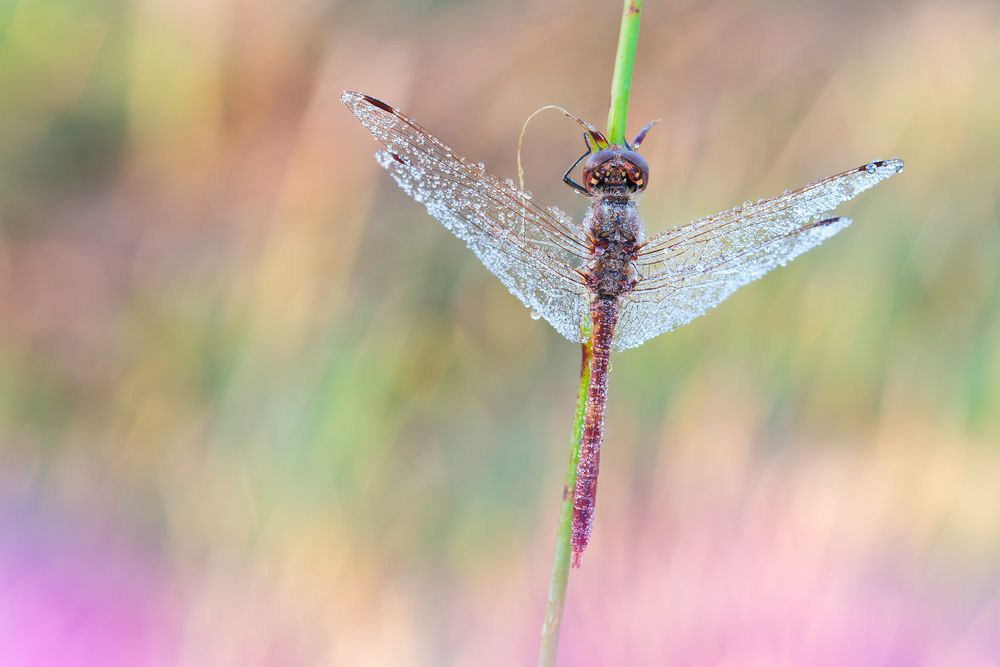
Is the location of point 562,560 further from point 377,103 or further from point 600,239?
point 377,103

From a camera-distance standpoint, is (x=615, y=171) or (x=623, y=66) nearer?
(x=623, y=66)

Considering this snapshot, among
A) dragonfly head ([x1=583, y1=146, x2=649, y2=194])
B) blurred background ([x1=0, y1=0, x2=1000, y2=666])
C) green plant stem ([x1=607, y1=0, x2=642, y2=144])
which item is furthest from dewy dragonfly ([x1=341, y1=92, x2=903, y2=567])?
blurred background ([x1=0, y1=0, x2=1000, y2=666])


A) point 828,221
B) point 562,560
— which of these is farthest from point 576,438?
point 828,221

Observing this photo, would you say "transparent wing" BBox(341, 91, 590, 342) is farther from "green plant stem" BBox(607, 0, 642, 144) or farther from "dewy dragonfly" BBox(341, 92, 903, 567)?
"green plant stem" BBox(607, 0, 642, 144)

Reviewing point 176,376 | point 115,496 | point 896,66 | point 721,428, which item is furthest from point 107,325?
point 896,66

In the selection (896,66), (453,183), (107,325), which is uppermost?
(896,66)

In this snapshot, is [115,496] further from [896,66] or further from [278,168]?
[896,66]
